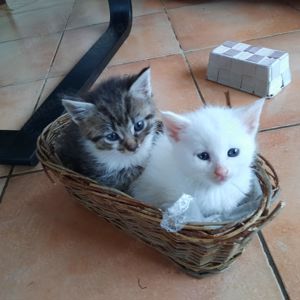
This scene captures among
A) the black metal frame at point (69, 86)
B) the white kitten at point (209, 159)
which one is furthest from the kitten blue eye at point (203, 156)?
the black metal frame at point (69, 86)

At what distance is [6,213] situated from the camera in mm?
1146

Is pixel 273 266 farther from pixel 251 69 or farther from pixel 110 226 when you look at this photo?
pixel 251 69

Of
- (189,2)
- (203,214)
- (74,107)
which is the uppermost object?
(74,107)

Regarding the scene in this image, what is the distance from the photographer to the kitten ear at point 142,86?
3.05ft

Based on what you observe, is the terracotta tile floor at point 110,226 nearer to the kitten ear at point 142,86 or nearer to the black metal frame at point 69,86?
the black metal frame at point 69,86

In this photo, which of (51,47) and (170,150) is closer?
(170,150)

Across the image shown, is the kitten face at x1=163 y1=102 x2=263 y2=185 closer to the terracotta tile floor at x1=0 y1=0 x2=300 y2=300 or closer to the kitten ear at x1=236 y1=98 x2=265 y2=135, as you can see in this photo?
the kitten ear at x1=236 y1=98 x2=265 y2=135

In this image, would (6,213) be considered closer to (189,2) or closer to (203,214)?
(203,214)

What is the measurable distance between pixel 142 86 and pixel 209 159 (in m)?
0.31

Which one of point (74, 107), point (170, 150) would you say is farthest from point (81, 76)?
point (170, 150)

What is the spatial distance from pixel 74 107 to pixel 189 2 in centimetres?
167

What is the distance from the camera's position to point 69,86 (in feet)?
5.28

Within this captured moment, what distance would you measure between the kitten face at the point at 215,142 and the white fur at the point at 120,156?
172 mm

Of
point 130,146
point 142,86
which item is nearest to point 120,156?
point 130,146
